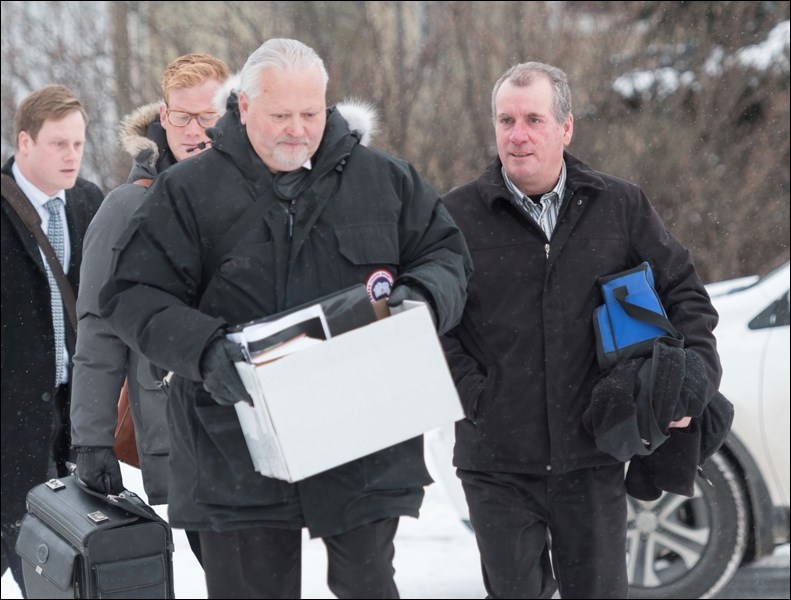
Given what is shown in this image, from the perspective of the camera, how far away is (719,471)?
552 centimetres

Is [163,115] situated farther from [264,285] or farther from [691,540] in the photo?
[691,540]

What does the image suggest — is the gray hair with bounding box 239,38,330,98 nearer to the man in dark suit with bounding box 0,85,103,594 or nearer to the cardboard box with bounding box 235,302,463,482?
the cardboard box with bounding box 235,302,463,482

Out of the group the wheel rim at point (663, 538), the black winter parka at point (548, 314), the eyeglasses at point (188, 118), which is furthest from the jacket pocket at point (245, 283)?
the wheel rim at point (663, 538)

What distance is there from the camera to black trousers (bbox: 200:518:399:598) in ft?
10.3

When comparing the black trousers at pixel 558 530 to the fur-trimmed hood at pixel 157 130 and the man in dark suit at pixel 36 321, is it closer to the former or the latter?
the fur-trimmed hood at pixel 157 130

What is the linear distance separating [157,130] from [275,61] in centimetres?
98

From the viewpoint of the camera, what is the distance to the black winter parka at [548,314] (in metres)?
3.92

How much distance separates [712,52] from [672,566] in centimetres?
579

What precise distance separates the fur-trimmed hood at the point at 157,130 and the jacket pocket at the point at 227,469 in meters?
0.85

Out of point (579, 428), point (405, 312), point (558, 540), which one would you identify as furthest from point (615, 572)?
point (405, 312)

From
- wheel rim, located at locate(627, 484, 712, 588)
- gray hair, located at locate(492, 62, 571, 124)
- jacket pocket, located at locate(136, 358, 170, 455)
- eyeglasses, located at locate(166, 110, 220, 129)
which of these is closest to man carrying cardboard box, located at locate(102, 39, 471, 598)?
jacket pocket, located at locate(136, 358, 170, 455)

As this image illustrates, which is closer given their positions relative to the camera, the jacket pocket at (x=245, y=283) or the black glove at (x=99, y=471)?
the jacket pocket at (x=245, y=283)

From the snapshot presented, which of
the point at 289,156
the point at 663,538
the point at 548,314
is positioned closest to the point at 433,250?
the point at 289,156

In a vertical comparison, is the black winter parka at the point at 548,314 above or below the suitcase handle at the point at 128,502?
above
